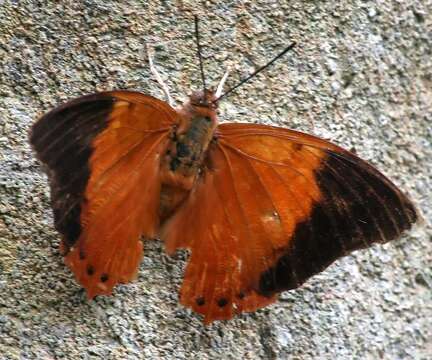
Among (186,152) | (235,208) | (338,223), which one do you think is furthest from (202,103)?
(338,223)

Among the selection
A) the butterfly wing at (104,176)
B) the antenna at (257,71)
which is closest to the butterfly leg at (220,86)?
the antenna at (257,71)

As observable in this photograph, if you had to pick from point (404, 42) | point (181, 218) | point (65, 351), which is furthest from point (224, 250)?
point (404, 42)

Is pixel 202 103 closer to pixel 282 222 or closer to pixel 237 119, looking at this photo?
pixel 237 119

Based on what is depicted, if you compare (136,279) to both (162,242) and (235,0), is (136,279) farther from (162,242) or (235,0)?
(235,0)

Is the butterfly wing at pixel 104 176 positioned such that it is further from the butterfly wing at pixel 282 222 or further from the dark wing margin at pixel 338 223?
the dark wing margin at pixel 338 223

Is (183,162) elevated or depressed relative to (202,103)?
depressed
